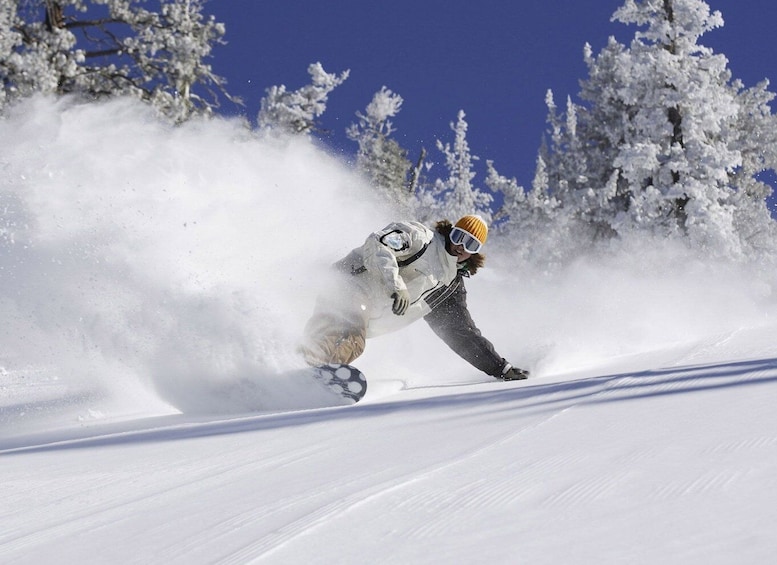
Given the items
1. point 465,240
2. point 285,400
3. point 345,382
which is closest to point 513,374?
point 465,240

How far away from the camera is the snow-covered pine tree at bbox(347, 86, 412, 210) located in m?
36.9

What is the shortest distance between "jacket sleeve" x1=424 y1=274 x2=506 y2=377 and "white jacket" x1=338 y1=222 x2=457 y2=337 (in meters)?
0.28

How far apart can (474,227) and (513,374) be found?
1306 mm

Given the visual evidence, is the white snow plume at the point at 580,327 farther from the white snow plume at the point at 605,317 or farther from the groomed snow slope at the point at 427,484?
the groomed snow slope at the point at 427,484

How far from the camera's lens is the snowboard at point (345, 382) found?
17.6 feet

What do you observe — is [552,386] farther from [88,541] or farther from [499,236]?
[499,236]

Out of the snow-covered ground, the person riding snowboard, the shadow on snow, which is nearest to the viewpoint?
the snow-covered ground

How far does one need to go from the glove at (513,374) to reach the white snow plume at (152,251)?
1781 millimetres

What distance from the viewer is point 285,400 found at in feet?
17.9

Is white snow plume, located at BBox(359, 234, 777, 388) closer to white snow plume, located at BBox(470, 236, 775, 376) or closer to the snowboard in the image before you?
white snow plume, located at BBox(470, 236, 775, 376)

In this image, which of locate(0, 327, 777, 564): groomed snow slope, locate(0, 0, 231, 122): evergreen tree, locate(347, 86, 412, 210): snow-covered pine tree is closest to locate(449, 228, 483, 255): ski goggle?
locate(0, 327, 777, 564): groomed snow slope

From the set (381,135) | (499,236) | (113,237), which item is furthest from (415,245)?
(381,135)

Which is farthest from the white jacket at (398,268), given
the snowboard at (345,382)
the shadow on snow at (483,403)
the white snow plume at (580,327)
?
the shadow on snow at (483,403)

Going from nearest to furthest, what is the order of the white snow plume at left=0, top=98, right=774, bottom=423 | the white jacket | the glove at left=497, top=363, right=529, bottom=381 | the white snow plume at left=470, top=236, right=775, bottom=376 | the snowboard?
the snowboard, the white snow plume at left=0, top=98, right=774, bottom=423, the white jacket, the glove at left=497, top=363, right=529, bottom=381, the white snow plume at left=470, top=236, right=775, bottom=376
